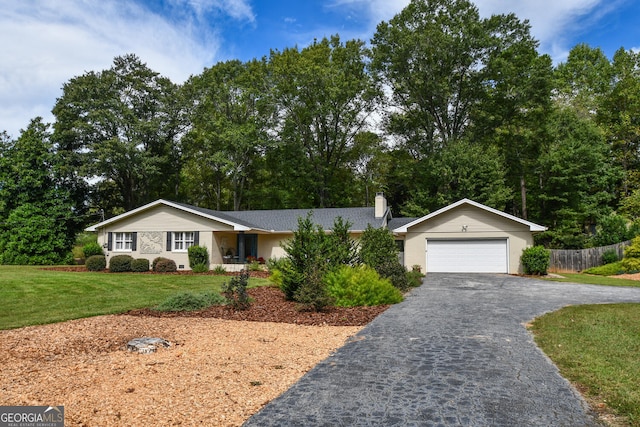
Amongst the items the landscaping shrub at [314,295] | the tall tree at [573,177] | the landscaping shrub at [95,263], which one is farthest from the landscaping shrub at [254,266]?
Result: the tall tree at [573,177]

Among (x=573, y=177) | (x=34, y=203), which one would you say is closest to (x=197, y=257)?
(x=34, y=203)

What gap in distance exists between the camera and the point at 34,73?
13.6 m

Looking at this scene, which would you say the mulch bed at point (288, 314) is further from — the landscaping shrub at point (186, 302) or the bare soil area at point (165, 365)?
the landscaping shrub at point (186, 302)

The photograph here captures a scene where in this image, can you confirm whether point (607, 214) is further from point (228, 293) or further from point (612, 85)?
point (228, 293)

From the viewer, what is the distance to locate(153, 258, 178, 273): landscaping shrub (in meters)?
22.8

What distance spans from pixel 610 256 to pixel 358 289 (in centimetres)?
1966

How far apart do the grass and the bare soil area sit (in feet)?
2.97

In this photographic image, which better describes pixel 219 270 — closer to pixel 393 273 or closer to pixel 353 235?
pixel 353 235

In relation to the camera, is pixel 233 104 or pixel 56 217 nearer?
pixel 56 217

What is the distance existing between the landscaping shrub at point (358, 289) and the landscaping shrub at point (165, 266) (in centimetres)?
1393

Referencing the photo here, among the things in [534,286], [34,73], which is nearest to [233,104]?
[34,73]

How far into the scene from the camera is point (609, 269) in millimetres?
22297

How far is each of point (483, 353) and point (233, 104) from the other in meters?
34.9

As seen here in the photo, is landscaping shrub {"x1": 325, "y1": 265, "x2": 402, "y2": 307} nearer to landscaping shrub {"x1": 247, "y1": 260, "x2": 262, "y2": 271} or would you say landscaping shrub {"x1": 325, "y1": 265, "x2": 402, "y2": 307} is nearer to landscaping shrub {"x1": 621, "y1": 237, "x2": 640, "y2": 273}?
landscaping shrub {"x1": 247, "y1": 260, "x2": 262, "y2": 271}
